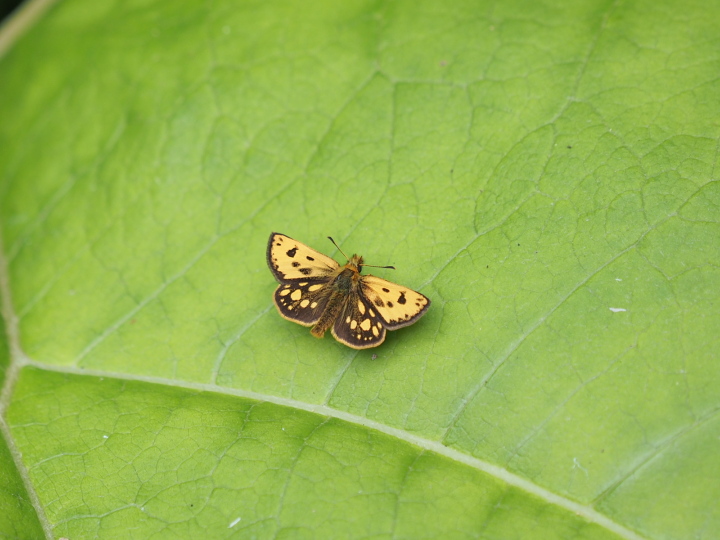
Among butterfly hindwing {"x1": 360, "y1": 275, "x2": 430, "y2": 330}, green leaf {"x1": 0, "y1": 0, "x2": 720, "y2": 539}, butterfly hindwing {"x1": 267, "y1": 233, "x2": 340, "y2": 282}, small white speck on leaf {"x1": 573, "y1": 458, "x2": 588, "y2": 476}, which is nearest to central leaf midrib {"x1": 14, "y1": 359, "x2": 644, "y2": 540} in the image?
green leaf {"x1": 0, "y1": 0, "x2": 720, "y2": 539}

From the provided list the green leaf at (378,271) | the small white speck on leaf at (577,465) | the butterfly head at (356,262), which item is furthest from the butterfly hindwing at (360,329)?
the small white speck on leaf at (577,465)

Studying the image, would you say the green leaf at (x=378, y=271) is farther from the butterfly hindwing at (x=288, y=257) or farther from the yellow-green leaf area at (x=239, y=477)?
the butterfly hindwing at (x=288, y=257)

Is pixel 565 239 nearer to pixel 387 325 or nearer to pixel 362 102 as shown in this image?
pixel 387 325

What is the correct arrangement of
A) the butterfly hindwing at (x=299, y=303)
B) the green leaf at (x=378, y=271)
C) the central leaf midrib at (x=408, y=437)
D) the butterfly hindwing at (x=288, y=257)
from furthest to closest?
1. the butterfly hindwing at (x=288, y=257)
2. the butterfly hindwing at (x=299, y=303)
3. the green leaf at (x=378, y=271)
4. the central leaf midrib at (x=408, y=437)

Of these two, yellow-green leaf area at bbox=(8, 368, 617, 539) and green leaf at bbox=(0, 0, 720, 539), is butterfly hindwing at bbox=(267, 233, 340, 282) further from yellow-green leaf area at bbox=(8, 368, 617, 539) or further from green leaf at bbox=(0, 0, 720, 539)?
yellow-green leaf area at bbox=(8, 368, 617, 539)

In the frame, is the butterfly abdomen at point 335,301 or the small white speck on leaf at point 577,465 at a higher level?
the butterfly abdomen at point 335,301

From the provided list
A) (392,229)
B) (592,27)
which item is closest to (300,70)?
(392,229)

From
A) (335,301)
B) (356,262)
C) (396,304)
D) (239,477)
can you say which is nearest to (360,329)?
(396,304)
